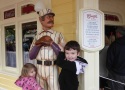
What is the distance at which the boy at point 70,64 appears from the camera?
3.02 m

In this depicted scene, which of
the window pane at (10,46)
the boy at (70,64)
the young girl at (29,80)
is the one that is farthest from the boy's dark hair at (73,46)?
the window pane at (10,46)

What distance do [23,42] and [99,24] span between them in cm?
217

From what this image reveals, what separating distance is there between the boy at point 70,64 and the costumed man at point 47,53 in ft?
0.65

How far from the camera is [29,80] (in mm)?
3311

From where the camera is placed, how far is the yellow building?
11.0ft

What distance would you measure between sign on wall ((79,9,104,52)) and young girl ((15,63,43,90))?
81 cm

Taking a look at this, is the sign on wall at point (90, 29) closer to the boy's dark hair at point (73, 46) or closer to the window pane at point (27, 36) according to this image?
the boy's dark hair at point (73, 46)

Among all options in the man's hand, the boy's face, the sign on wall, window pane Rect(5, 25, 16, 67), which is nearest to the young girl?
the man's hand

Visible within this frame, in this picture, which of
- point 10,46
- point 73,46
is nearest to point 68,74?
point 73,46

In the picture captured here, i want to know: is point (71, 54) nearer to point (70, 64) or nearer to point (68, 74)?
point (70, 64)

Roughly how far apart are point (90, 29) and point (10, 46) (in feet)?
9.47

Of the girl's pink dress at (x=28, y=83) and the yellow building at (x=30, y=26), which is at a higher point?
the yellow building at (x=30, y=26)

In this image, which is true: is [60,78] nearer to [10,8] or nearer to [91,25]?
[91,25]

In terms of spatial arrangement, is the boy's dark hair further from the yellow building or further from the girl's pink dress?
the girl's pink dress
